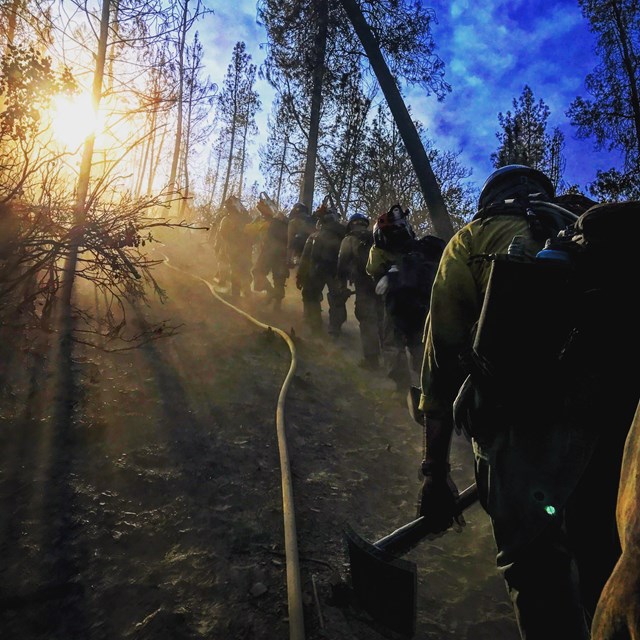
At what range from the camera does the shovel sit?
1635 mm

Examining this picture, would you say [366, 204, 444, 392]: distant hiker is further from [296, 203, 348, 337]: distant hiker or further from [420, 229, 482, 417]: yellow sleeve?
[420, 229, 482, 417]: yellow sleeve

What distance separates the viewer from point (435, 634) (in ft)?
6.26

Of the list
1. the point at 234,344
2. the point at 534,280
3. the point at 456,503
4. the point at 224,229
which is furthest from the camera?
the point at 224,229

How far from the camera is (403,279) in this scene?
15.4 feet

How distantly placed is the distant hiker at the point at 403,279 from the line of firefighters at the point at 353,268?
0.04 ft

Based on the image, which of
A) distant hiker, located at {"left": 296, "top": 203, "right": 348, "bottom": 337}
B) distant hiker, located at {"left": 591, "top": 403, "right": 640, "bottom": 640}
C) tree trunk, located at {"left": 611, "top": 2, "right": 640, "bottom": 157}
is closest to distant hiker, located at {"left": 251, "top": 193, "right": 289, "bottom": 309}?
distant hiker, located at {"left": 296, "top": 203, "right": 348, "bottom": 337}

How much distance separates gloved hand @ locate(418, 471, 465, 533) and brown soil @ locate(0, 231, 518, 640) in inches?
22.9

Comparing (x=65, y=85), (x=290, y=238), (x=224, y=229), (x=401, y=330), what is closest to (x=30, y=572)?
(x=401, y=330)

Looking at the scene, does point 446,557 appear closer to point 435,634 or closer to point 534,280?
point 435,634

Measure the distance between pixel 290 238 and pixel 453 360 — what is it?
24.9 feet

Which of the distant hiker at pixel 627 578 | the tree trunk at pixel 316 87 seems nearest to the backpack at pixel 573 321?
the distant hiker at pixel 627 578

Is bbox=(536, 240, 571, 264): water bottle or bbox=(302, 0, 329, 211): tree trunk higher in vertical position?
bbox=(302, 0, 329, 211): tree trunk

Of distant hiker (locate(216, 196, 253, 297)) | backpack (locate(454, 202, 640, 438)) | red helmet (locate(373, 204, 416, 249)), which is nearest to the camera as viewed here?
backpack (locate(454, 202, 640, 438))

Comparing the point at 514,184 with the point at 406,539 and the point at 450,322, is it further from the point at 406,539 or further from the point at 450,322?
the point at 406,539
